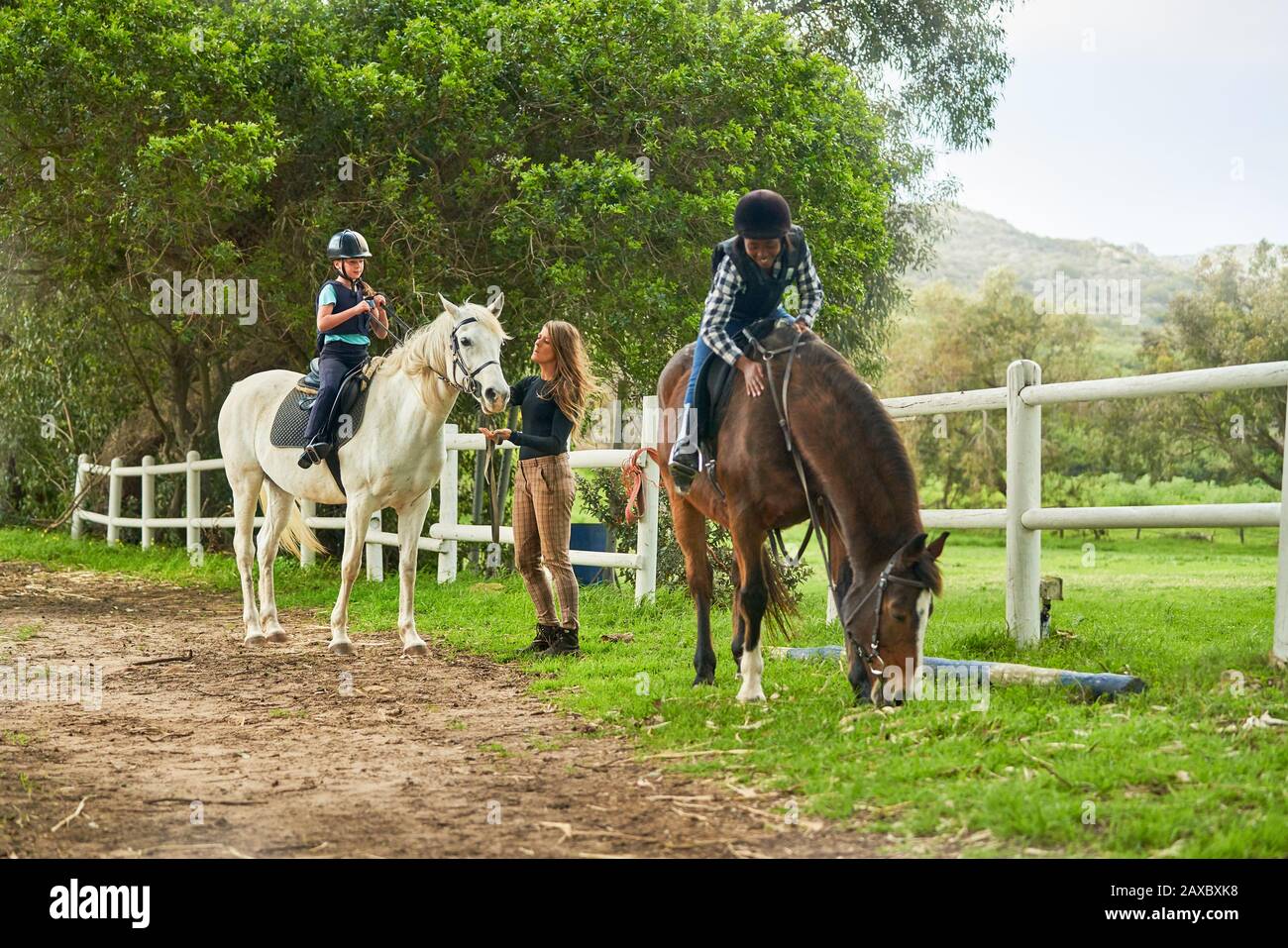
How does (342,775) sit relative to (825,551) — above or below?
below

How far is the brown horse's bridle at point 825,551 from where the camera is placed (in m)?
5.14

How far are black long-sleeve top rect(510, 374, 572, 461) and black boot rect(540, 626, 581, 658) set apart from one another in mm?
1244

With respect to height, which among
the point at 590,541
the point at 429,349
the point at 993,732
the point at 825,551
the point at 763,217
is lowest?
the point at 993,732

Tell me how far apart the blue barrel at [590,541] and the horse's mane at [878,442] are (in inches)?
252

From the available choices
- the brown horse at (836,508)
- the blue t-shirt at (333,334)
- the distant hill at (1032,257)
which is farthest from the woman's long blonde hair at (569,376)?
the distant hill at (1032,257)

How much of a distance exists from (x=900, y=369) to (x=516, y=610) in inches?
1145

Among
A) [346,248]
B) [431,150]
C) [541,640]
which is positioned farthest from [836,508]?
[431,150]

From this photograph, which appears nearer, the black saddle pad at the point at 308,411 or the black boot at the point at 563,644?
the black boot at the point at 563,644

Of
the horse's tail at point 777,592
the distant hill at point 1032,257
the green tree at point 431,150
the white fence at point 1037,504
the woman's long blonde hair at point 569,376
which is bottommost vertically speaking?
the horse's tail at point 777,592

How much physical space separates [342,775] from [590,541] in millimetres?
7080

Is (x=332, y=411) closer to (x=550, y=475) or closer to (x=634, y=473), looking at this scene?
(x=550, y=475)

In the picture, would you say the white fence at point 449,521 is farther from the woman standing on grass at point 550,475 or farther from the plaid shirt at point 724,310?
the plaid shirt at point 724,310

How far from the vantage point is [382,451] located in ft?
27.8
